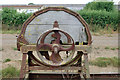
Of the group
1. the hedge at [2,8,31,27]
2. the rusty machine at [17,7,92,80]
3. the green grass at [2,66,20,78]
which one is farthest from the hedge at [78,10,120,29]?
the rusty machine at [17,7,92,80]

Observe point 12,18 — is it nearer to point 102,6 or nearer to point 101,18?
point 101,18

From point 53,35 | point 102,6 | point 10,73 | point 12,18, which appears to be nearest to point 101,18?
point 102,6

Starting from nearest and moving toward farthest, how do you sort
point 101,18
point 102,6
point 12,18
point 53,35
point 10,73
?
point 53,35, point 10,73, point 12,18, point 101,18, point 102,6

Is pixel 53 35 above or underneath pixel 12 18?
underneath

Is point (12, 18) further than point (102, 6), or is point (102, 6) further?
point (102, 6)

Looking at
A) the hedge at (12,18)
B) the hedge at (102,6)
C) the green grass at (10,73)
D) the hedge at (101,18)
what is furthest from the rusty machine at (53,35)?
the hedge at (102,6)

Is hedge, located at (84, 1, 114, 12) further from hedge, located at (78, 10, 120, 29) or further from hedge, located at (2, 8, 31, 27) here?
hedge, located at (2, 8, 31, 27)

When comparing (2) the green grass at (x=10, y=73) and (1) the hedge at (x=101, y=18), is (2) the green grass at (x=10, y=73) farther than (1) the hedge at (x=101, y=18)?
No

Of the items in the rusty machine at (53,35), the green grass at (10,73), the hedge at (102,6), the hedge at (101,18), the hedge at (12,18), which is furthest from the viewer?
the hedge at (102,6)

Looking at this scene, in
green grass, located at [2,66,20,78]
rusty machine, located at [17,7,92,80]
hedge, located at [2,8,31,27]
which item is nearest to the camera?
rusty machine, located at [17,7,92,80]

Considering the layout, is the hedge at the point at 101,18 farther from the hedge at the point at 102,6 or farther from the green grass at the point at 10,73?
the green grass at the point at 10,73

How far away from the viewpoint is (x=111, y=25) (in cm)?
1479

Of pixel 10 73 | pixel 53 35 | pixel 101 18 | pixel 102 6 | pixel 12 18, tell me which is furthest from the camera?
pixel 102 6

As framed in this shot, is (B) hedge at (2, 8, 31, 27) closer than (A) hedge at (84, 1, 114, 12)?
Yes
